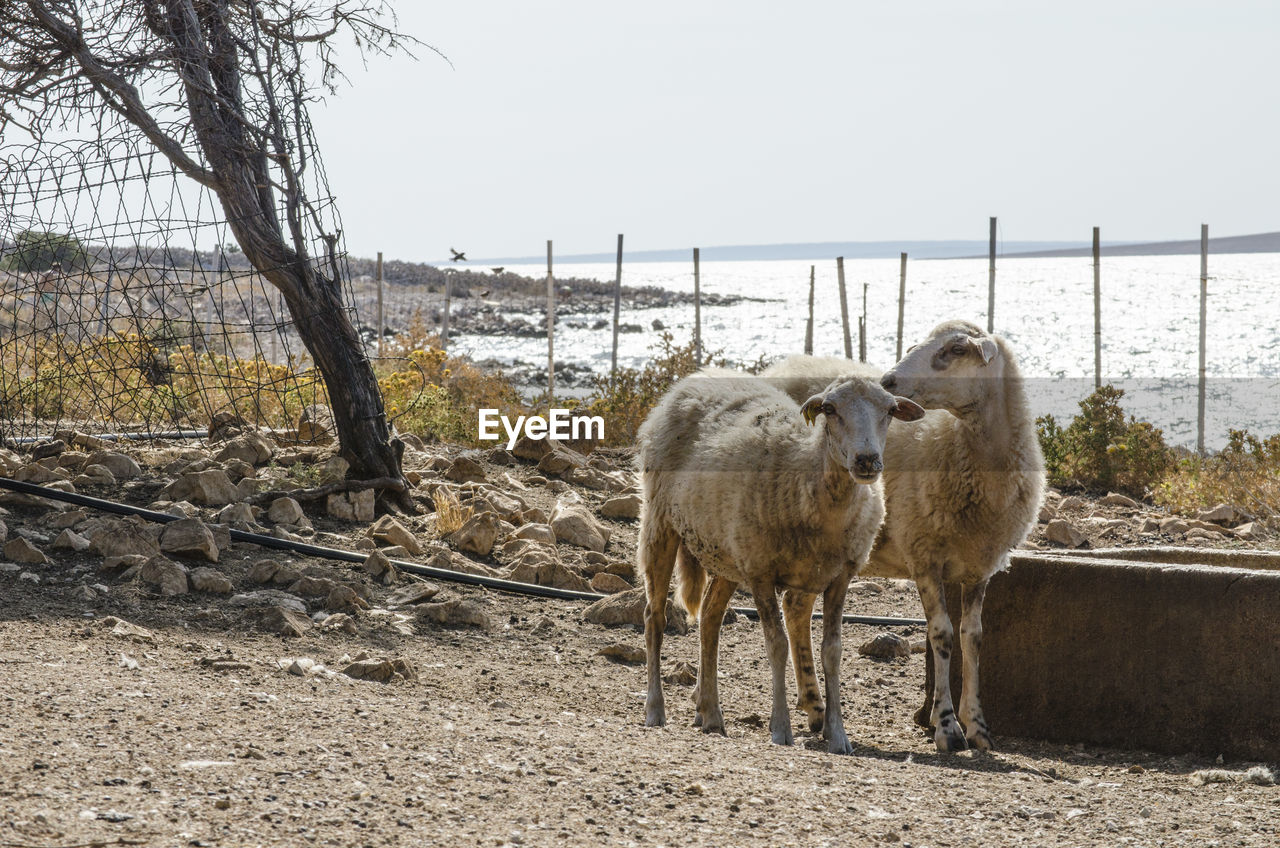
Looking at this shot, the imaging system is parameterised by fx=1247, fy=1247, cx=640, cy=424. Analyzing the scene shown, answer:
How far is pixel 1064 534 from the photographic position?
10.8 metres

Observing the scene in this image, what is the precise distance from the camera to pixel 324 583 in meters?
7.62

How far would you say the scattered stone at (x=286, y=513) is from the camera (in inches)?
347

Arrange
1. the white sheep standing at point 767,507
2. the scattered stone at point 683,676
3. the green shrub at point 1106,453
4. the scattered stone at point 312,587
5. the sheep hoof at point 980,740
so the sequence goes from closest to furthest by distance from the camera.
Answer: the white sheep standing at point 767,507
the sheep hoof at point 980,740
the scattered stone at point 683,676
the scattered stone at point 312,587
the green shrub at point 1106,453

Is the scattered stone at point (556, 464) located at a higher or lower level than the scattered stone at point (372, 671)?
higher

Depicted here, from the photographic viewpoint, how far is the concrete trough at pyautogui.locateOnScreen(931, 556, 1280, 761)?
5691 mm

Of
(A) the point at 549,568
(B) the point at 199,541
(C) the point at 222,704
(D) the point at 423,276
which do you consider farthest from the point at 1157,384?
(D) the point at 423,276

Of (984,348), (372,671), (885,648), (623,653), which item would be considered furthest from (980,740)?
(372,671)

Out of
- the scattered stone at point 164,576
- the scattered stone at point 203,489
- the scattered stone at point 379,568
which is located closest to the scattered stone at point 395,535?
the scattered stone at point 379,568

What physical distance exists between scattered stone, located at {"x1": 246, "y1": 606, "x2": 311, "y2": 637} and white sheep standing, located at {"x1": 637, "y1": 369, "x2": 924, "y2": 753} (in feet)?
6.36

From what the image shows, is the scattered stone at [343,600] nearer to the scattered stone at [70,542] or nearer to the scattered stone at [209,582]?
the scattered stone at [209,582]

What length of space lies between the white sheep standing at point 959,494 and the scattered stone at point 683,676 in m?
0.98

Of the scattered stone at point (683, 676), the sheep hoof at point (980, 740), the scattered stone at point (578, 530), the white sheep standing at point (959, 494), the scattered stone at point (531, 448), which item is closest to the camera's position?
the sheep hoof at point (980, 740)

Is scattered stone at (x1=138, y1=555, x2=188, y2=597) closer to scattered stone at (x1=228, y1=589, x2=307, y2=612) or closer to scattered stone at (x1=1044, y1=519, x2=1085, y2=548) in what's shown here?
scattered stone at (x1=228, y1=589, x2=307, y2=612)

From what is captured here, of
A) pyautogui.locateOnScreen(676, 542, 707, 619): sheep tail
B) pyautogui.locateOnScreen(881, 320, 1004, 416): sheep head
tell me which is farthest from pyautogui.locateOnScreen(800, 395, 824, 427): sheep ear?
pyautogui.locateOnScreen(676, 542, 707, 619): sheep tail
